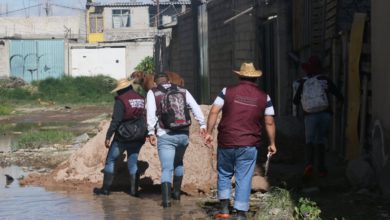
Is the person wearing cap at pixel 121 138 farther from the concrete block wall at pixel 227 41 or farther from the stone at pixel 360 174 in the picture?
the concrete block wall at pixel 227 41

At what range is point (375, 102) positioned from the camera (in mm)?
9250

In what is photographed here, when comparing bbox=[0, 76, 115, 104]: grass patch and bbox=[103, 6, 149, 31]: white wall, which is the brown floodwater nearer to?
bbox=[0, 76, 115, 104]: grass patch

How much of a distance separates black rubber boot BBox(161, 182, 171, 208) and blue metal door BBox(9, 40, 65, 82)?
4731cm

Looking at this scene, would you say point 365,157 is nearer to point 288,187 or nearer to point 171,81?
point 288,187

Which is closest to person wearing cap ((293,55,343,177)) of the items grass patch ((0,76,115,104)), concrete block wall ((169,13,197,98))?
concrete block wall ((169,13,197,98))

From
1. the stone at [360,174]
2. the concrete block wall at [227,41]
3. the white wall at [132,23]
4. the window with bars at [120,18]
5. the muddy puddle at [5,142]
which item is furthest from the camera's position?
the window with bars at [120,18]

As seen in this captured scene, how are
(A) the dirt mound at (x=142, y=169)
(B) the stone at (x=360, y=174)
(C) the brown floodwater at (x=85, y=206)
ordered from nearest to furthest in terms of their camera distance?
(B) the stone at (x=360, y=174) < (C) the brown floodwater at (x=85, y=206) < (A) the dirt mound at (x=142, y=169)

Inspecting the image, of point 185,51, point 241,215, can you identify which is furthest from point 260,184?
point 185,51

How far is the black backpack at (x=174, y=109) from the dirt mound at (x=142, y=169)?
5.50ft

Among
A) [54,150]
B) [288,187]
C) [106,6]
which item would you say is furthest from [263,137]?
[106,6]

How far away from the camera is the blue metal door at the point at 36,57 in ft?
182

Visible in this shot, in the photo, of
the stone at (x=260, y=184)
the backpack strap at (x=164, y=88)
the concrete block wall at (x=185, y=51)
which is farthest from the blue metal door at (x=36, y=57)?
the backpack strap at (x=164, y=88)

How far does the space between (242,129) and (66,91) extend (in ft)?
134

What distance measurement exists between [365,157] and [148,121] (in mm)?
2655
